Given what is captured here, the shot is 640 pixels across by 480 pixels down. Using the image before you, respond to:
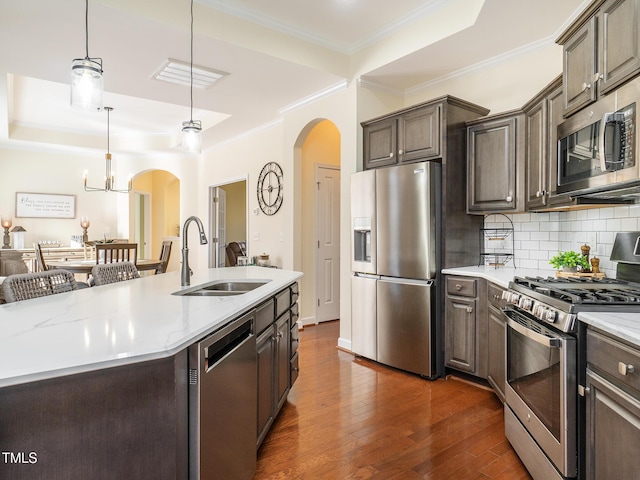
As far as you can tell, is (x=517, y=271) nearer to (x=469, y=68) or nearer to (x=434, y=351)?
(x=434, y=351)

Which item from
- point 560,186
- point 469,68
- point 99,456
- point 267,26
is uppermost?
point 267,26

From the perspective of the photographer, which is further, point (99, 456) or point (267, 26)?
point (267, 26)

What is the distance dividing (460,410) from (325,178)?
340 cm

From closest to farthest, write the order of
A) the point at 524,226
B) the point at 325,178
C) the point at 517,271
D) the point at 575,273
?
the point at 575,273 → the point at 517,271 → the point at 524,226 → the point at 325,178

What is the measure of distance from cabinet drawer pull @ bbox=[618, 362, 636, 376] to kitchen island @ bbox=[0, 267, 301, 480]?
1.41 meters

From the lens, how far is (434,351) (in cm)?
326

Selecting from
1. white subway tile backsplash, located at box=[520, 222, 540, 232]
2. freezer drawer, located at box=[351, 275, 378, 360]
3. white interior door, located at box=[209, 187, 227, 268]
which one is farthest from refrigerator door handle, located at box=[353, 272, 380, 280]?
white interior door, located at box=[209, 187, 227, 268]

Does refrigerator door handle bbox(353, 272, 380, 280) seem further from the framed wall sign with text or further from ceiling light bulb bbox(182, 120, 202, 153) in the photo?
the framed wall sign with text

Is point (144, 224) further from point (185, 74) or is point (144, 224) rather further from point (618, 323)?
point (618, 323)

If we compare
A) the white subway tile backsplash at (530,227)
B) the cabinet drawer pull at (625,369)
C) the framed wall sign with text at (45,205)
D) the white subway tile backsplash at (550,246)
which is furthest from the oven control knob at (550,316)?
the framed wall sign with text at (45,205)

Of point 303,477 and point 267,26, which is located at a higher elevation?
point 267,26

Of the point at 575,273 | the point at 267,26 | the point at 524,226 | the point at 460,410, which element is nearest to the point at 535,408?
the point at 460,410

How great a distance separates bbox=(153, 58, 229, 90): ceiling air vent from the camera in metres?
3.56

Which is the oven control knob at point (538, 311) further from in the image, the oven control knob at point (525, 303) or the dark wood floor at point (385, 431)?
the dark wood floor at point (385, 431)
